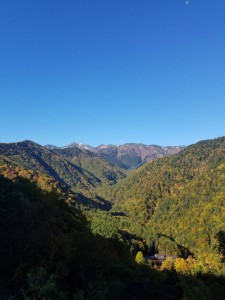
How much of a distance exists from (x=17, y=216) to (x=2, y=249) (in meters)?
9.63

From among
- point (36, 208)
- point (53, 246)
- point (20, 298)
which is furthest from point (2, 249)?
point (36, 208)

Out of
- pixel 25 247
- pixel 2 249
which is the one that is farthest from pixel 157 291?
pixel 2 249

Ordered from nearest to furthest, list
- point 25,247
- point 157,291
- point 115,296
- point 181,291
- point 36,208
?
point 115,296
point 157,291
point 25,247
point 181,291
point 36,208

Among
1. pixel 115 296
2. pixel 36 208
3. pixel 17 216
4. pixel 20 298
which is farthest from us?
pixel 36 208

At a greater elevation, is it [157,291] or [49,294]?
[49,294]

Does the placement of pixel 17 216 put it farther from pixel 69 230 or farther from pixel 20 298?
pixel 20 298

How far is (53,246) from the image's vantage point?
4678 cm

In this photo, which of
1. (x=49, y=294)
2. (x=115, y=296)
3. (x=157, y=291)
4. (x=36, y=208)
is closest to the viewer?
(x=49, y=294)

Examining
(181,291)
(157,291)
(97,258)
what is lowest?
(181,291)

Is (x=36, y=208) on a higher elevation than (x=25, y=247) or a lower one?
higher

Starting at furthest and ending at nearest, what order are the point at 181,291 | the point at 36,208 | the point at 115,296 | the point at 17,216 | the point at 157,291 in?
1. the point at 36,208
2. the point at 17,216
3. the point at 181,291
4. the point at 157,291
5. the point at 115,296

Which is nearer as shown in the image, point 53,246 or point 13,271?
point 13,271

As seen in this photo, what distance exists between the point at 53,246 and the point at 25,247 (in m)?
3.96

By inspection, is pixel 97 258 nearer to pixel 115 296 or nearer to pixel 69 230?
pixel 115 296
